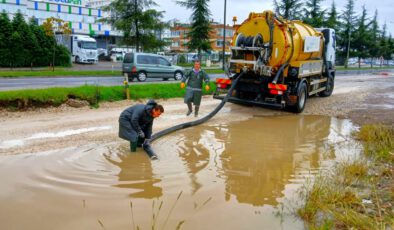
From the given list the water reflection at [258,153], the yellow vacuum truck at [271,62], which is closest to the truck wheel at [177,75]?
the yellow vacuum truck at [271,62]

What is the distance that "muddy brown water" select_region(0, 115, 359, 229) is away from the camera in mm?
4559

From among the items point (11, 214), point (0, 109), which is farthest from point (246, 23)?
point (11, 214)

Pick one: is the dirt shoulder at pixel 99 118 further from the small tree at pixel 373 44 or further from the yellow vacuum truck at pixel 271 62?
the small tree at pixel 373 44

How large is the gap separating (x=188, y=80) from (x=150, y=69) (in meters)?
11.1

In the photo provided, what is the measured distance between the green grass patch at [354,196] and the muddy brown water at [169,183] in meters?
0.26

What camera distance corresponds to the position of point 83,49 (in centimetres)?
3831

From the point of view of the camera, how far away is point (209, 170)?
20.7ft

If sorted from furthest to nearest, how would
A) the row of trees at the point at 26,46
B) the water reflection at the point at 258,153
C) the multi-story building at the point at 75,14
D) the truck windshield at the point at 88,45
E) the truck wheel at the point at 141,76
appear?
the multi-story building at the point at 75,14 < the truck windshield at the point at 88,45 < the row of trees at the point at 26,46 < the truck wheel at the point at 141,76 < the water reflection at the point at 258,153

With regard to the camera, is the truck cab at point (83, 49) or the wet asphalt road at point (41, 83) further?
the truck cab at point (83, 49)

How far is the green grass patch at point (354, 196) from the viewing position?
435cm

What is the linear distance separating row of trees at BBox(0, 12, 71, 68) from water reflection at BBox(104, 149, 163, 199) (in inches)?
1002

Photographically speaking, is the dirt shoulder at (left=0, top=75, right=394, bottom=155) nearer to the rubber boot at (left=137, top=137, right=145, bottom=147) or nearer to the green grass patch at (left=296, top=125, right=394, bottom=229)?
the rubber boot at (left=137, top=137, right=145, bottom=147)

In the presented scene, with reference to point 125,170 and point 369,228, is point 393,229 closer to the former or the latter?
point 369,228

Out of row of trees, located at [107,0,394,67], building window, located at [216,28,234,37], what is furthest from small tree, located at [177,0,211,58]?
building window, located at [216,28,234,37]
